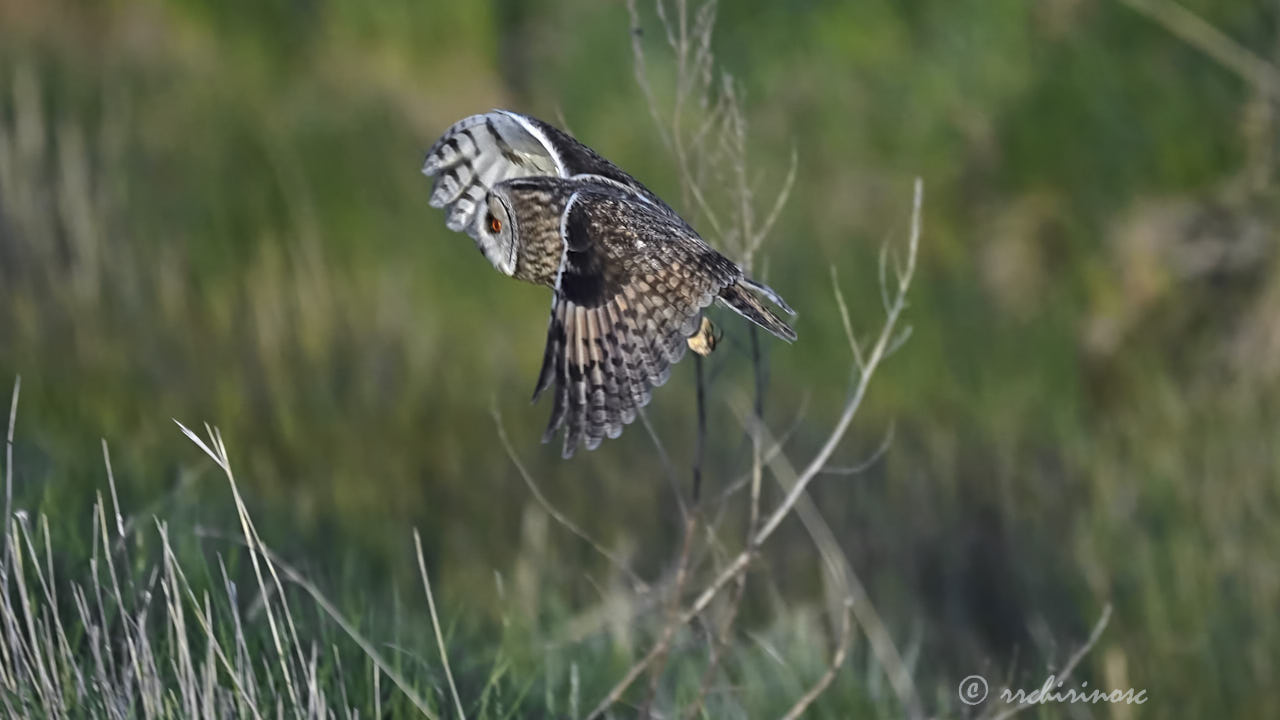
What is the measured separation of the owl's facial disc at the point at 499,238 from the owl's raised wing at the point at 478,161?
95 mm

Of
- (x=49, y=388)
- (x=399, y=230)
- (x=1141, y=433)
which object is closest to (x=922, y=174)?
(x=1141, y=433)

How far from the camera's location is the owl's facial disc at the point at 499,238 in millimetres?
2852

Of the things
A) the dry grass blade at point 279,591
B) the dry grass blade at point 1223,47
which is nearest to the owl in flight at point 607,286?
the dry grass blade at point 279,591

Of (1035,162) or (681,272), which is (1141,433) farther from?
(681,272)

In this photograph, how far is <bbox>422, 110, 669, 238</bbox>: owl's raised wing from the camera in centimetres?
303

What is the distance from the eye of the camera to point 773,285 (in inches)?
297

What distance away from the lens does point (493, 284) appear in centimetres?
768

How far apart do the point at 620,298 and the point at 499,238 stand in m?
0.31

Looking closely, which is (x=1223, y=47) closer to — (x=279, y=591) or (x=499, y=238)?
(x=499, y=238)

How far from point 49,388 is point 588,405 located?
12.7 ft

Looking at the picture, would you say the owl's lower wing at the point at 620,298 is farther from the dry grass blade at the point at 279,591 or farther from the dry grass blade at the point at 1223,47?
the dry grass blade at the point at 1223,47

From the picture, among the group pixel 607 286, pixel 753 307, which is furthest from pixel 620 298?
pixel 753 307

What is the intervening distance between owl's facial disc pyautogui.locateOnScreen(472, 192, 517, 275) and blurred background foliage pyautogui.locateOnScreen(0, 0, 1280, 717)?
182cm

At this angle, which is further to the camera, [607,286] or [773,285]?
[773,285]
